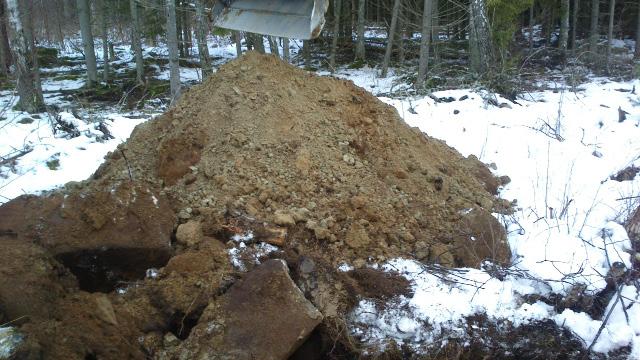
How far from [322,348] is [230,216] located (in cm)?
104

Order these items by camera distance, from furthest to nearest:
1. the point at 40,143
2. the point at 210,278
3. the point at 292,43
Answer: the point at 292,43 < the point at 40,143 < the point at 210,278

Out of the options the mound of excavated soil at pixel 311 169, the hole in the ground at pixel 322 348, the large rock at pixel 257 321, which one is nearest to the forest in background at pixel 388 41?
the mound of excavated soil at pixel 311 169

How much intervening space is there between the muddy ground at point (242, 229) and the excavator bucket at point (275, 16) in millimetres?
329

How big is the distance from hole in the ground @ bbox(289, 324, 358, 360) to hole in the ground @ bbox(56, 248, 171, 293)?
41.0 inches

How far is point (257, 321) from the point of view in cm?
279

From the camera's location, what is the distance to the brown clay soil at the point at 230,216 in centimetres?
279

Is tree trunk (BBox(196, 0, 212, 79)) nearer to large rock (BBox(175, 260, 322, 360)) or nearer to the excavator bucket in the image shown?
the excavator bucket

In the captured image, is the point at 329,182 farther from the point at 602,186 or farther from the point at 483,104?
the point at 483,104

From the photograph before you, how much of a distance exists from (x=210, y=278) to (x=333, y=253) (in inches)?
32.4

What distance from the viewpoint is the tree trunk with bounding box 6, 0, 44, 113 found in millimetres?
9875

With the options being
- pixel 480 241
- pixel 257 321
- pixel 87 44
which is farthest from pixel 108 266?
pixel 87 44

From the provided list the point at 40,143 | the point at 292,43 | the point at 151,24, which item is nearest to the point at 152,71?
the point at 151,24

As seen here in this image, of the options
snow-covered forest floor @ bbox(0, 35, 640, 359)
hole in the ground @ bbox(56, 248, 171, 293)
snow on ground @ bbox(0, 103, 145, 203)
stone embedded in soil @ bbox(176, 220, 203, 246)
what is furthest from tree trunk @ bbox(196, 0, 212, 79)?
hole in the ground @ bbox(56, 248, 171, 293)

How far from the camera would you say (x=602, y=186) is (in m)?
4.86
